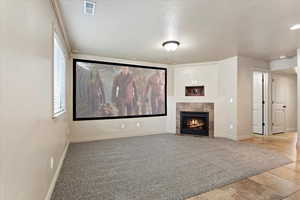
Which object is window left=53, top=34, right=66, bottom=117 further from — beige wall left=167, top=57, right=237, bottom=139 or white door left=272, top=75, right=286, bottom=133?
white door left=272, top=75, right=286, bottom=133

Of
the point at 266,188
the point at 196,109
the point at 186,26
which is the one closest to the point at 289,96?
the point at 196,109

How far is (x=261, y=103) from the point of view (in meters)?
5.71

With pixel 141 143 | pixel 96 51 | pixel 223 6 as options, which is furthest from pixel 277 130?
pixel 96 51

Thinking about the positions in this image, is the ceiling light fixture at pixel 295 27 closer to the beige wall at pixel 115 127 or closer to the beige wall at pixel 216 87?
the beige wall at pixel 216 87

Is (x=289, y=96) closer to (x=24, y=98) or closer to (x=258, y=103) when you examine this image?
(x=258, y=103)

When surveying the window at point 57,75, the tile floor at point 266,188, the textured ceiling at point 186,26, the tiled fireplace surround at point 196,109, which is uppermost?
the textured ceiling at point 186,26

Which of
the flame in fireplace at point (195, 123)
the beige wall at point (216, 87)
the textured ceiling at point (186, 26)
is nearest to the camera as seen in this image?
the textured ceiling at point (186, 26)

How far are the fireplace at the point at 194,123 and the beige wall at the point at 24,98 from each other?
449 cm

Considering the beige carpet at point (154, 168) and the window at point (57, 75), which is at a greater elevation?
the window at point (57, 75)

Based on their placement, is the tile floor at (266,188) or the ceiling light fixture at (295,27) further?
the ceiling light fixture at (295,27)

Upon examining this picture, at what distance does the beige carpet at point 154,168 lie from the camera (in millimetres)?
2064

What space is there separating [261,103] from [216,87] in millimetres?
1878

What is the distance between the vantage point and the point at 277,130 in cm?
582

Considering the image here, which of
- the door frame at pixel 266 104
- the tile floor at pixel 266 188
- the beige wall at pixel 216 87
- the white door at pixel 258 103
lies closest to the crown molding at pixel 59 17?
the tile floor at pixel 266 188
